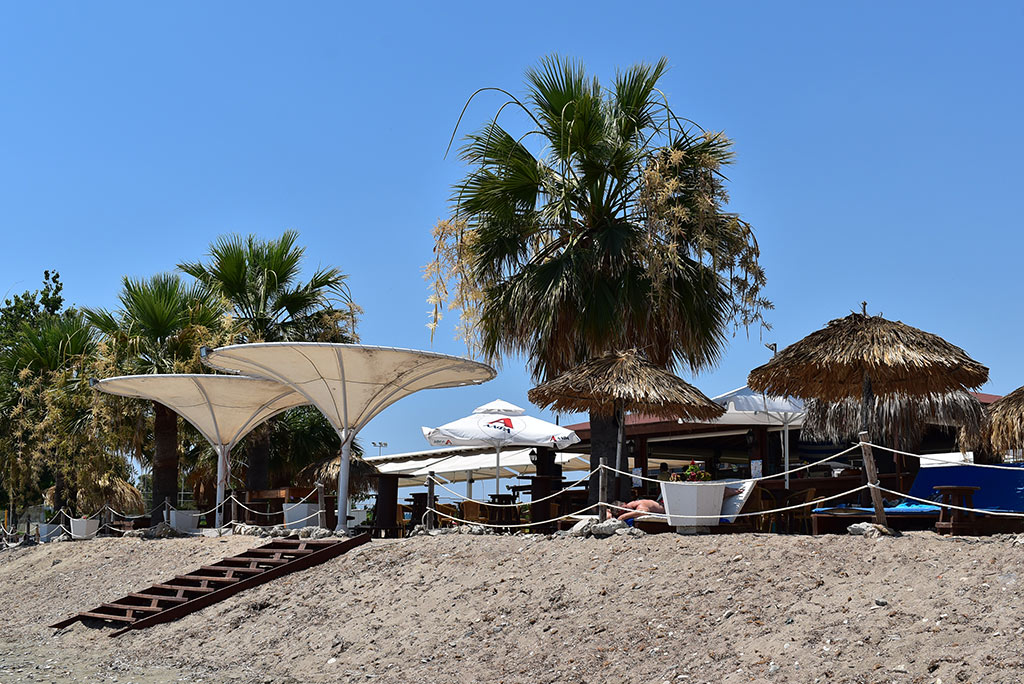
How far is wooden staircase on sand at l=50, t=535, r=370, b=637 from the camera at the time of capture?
1359cm

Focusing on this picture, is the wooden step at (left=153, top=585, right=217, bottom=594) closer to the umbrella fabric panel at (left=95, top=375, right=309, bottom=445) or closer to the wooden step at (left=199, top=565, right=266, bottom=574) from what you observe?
the wooden step at (left=199, top=565, right=266, bottom=574)

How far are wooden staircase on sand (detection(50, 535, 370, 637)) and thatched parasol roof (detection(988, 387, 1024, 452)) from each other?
958 cm

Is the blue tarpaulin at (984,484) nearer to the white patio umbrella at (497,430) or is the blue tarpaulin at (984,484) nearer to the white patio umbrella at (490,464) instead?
the white patio umbrella at (497,430)

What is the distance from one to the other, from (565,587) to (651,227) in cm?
681

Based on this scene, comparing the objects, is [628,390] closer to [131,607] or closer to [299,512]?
[131,607]

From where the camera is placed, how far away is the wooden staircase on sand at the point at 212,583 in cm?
1359

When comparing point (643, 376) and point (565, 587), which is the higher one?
point (643, 376)

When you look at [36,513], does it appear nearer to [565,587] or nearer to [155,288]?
[155,288]

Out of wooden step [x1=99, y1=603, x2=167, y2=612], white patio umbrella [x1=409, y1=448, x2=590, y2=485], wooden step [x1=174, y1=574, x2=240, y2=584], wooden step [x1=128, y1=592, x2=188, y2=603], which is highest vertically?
white patio umbrella [x1=409, y1=448, x2=590, y2=485]

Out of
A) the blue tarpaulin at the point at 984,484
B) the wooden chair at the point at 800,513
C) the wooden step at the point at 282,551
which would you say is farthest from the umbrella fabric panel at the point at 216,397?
the blue tarpaulin at the point at 984,484

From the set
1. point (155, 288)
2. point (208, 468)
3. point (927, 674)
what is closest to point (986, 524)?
point (927, 674)

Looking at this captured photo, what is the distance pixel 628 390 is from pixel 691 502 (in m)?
1.73

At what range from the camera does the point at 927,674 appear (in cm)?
696

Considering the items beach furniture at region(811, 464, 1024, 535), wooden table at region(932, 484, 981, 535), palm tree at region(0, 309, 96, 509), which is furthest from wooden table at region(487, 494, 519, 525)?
palm tree at region(0, 309, 96, 509)
